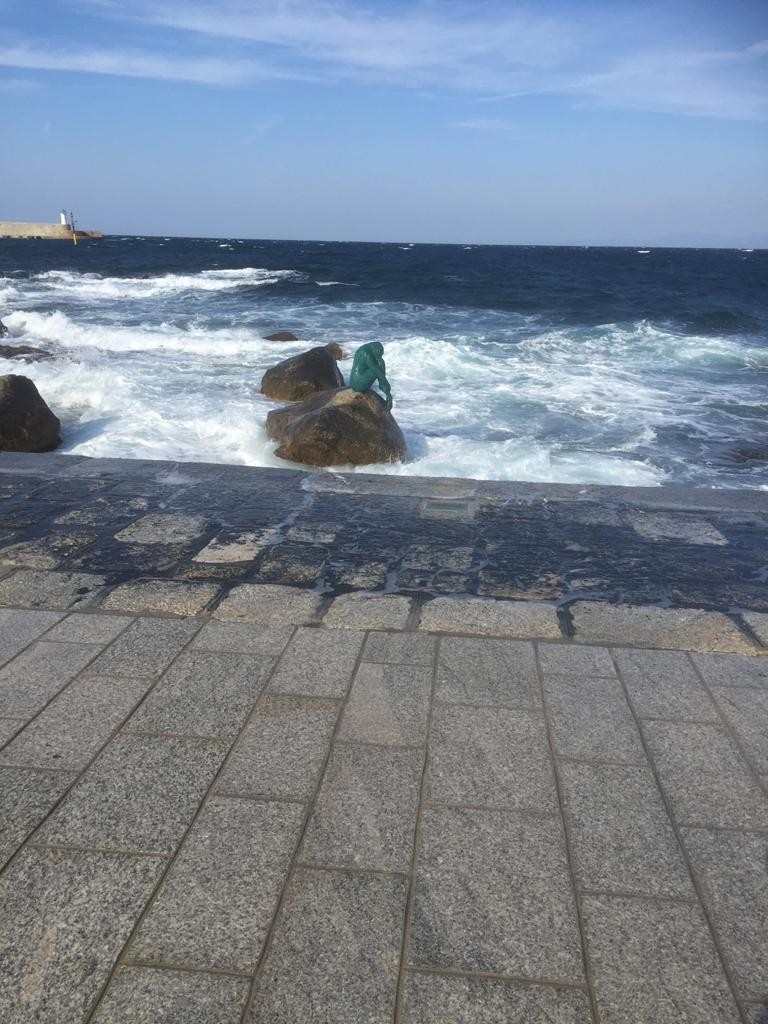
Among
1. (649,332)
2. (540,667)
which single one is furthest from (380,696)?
(649,332)

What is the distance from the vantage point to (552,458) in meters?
9.08

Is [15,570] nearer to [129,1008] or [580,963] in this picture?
[129,1008]

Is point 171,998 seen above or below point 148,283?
above

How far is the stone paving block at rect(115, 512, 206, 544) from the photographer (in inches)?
189

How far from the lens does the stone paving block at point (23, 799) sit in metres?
2.35

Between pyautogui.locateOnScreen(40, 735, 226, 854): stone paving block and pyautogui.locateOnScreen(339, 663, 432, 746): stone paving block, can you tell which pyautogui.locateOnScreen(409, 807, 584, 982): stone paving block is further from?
pyautogui.locateOnScreen(40, 735, 226, 854): stone paving block

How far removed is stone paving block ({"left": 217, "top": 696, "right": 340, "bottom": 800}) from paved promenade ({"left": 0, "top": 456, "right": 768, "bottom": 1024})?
0.01 metres

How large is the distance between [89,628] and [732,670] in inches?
110

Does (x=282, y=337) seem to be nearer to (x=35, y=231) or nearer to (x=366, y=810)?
(x=366, y=810)

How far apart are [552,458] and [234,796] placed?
7092 millimetres

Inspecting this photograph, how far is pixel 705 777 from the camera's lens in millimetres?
2686

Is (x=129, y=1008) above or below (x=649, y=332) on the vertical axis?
above

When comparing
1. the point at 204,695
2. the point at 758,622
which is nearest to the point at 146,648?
the point at 204,695

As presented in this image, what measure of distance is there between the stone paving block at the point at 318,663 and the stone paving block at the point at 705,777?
1.19 meters
